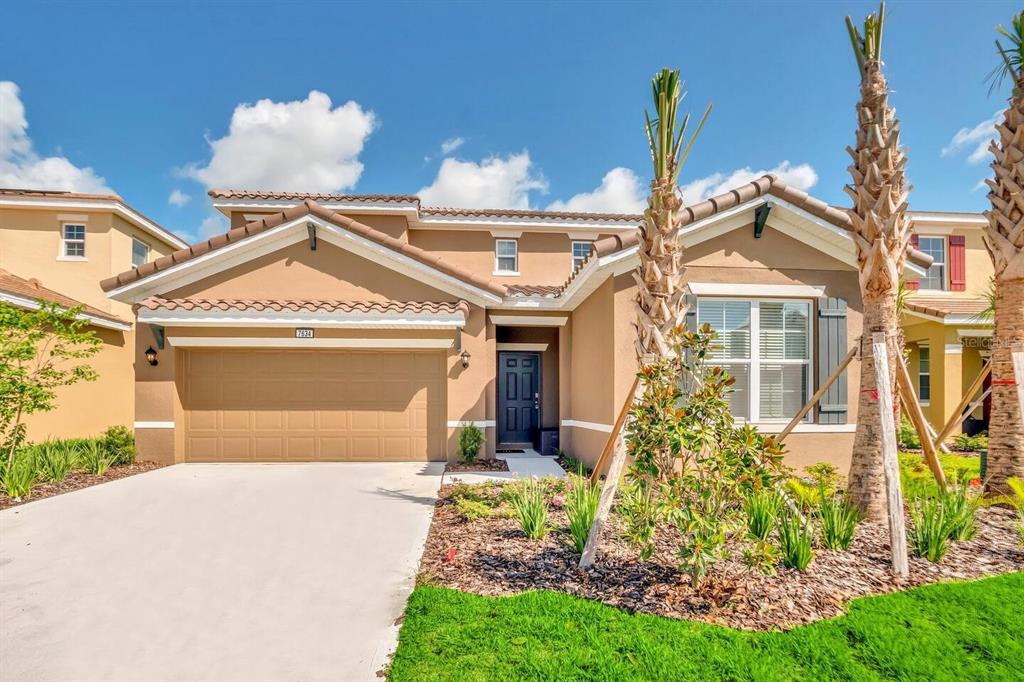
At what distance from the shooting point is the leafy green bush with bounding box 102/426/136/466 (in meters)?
10.1

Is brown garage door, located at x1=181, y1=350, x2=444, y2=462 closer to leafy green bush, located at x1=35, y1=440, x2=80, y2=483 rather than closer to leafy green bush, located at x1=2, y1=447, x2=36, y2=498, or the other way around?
leafy green bush, located at x1=35, y1=440, x2=80, y2=483

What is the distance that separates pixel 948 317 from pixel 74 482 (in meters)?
20.3

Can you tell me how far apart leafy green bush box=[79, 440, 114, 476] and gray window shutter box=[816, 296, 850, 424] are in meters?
13.5

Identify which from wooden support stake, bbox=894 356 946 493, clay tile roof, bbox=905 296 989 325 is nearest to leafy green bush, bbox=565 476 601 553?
wooden support stake, bbox=894 356 946 493

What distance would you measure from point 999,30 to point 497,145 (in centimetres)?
1478

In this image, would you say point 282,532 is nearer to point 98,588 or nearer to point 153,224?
point 98,588

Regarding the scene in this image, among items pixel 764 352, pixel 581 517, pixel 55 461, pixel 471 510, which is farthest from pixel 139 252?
pixel 764 352

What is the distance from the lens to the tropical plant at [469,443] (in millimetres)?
10305

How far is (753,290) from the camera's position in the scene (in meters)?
8.71

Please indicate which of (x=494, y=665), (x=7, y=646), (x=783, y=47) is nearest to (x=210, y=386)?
(x=7, y=646)

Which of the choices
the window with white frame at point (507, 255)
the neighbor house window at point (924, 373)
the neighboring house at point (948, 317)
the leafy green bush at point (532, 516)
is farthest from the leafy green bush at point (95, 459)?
the neighbor house window at point (924, 373)

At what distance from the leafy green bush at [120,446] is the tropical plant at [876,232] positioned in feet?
41.9

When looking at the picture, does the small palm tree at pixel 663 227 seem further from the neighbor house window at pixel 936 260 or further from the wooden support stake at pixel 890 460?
the neighbor house window at pixel 936 260

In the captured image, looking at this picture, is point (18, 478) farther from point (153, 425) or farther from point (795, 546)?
point (795, 546)
